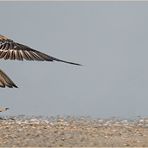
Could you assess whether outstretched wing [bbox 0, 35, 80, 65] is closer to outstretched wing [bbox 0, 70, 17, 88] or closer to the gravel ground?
outstretched wing [bbox 0, 70, 17, 88]

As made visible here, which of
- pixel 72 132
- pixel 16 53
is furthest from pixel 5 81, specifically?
pixel 72 132

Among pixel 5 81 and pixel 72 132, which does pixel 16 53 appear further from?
pixel 72 132

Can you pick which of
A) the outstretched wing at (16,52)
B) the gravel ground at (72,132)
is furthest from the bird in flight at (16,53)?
the gravel ground at (72,132)

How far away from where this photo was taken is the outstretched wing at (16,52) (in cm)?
1209

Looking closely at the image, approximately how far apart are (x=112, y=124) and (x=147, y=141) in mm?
5014

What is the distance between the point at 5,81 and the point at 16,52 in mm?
1186

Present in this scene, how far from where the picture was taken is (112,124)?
907 inches

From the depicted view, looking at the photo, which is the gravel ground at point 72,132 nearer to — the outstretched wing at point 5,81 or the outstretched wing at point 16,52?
the outstretched wing at point 16,52

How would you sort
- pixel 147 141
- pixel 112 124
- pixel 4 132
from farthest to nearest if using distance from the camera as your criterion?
1. pixel 112 124
2. pixel 4 132
3. pixel 147 141

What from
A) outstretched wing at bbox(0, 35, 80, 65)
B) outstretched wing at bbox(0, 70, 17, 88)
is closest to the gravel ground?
outstretched wing at bbox(0, 35, 80, 65)

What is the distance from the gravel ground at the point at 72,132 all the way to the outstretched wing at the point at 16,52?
466 cm

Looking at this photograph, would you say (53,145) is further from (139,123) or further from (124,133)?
(139,123)

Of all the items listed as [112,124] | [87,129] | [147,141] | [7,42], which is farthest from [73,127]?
[7,42]

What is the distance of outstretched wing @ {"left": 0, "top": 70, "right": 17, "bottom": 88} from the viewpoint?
1125 centimetres
